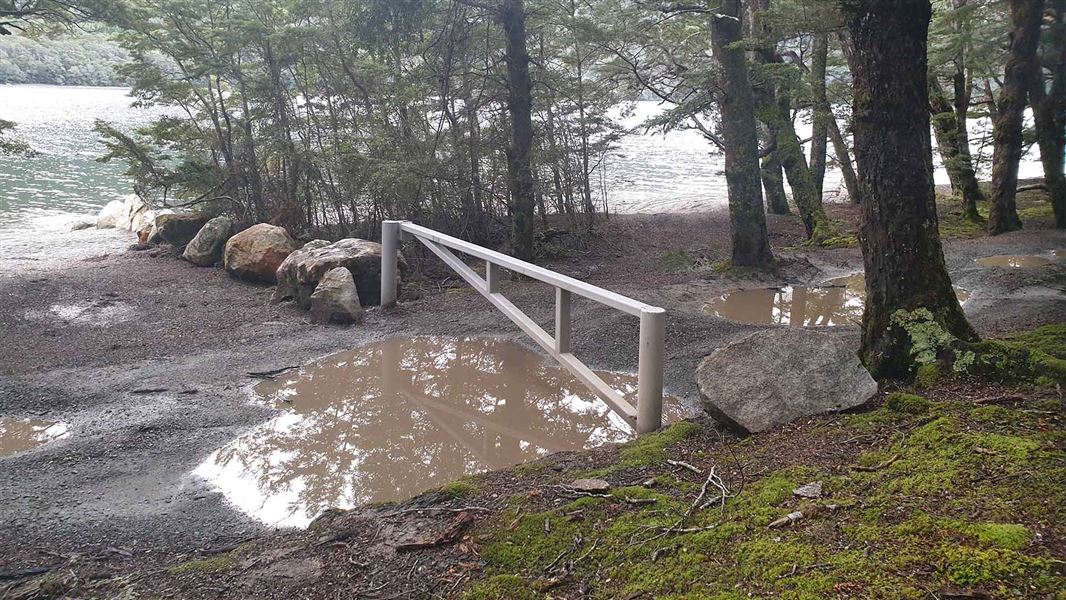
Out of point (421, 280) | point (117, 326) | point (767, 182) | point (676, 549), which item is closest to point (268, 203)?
point (421, 280)

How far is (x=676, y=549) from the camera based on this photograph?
2613mm

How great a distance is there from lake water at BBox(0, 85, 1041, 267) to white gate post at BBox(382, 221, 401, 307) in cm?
550

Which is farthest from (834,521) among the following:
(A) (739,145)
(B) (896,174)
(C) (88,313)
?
(C) (88,313)

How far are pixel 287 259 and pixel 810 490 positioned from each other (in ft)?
26.7

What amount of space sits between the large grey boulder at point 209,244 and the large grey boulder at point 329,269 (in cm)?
303

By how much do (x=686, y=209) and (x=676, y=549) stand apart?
649 inches

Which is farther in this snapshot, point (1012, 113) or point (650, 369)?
point (1012, 113)

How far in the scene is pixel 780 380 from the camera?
407cm

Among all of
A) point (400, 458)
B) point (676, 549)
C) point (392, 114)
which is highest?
point (392, 114)

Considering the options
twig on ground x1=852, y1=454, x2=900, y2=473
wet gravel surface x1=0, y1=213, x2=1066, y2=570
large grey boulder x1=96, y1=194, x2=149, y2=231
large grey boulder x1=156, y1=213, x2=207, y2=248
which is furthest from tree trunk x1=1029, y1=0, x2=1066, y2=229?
large grey boulder x1=96, y1=194, x2=149, y2=231

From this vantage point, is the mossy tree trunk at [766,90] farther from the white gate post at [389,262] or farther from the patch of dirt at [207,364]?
the white gate post at [389,262]

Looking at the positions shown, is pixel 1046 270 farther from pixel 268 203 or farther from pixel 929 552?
pixel 268 203

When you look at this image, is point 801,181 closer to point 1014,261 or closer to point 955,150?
point 1014,261

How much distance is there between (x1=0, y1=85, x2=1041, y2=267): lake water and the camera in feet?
51.5
